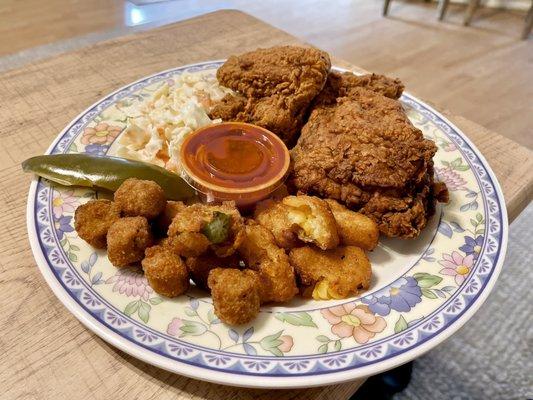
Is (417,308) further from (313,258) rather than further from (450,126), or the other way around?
(450,126)

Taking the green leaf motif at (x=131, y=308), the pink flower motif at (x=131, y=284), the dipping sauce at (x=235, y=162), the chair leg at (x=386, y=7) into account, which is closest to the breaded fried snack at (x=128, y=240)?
the pink flower motif at (x=131, y=284)

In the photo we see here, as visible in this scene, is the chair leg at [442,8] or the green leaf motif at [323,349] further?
the chair leg at [442,8]

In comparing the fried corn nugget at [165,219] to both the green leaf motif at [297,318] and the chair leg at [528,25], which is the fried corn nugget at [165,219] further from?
the chair leg at [528,25]

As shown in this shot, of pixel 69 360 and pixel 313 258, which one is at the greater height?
pixel 313 258

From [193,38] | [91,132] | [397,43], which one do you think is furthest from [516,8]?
[91,132]

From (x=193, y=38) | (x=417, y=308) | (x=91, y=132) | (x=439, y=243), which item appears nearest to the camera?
(x=417, y=308)

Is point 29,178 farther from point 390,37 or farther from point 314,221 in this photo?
point 390,37

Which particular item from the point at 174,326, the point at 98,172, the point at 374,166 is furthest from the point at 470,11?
the point at 174,326
